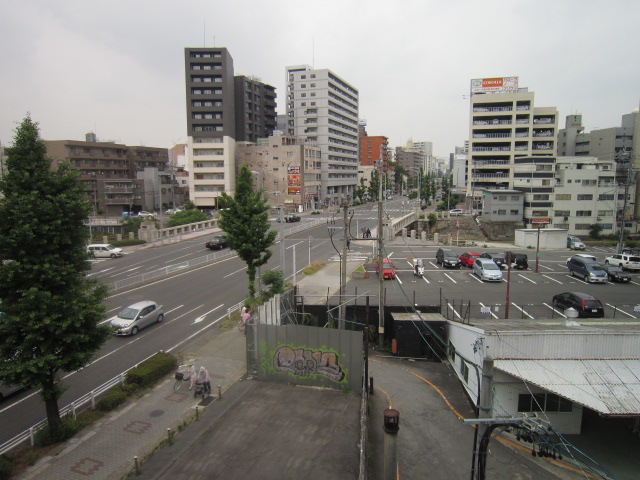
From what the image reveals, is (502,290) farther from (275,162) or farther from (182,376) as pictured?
(275,162)

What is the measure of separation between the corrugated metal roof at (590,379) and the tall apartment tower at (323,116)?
4269 inches

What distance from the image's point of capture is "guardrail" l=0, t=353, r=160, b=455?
1277 centimetres

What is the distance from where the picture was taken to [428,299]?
30375mm

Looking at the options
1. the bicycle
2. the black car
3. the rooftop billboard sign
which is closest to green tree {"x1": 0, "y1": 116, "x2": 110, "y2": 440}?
the bicycle

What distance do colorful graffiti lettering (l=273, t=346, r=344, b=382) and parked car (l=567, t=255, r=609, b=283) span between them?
29.2 meters

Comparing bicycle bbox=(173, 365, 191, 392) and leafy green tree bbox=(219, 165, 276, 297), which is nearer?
bicycle bbox=(173, 365, 191, 392)

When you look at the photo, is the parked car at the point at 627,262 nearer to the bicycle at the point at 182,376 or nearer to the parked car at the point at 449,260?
the parked car at the point at 449,260

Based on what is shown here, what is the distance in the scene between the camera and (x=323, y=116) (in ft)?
407

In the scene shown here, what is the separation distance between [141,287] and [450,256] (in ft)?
93.0

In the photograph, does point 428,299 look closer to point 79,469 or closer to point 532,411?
point 532,411

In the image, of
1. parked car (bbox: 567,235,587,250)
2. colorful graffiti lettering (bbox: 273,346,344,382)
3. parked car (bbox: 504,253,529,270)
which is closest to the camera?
colorful graffiti lettering (bbox: 273,346,344,382)

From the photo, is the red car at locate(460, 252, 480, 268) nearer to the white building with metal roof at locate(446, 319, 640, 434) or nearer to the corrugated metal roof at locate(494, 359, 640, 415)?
the white building with metal roof at locate(446, 319, 640, 434)

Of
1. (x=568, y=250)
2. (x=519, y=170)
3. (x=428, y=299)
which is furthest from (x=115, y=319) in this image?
(x=519, y=170)

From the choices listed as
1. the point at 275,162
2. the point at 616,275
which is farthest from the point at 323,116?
the point at 616,275
